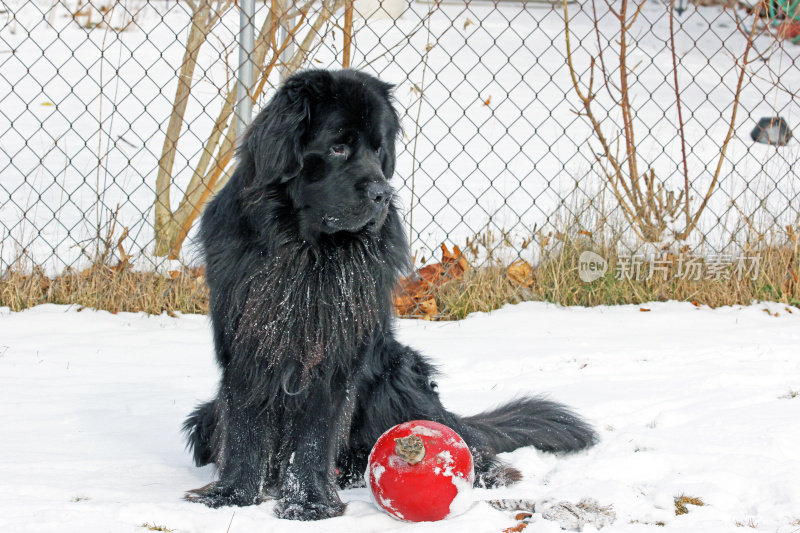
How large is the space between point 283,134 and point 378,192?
310 millimetres

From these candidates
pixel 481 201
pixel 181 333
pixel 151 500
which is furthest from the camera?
pixel 481 201

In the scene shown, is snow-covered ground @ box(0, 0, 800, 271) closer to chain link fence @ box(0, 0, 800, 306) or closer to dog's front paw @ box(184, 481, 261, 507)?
chain link fence @ box(0, 0, 800, 306)

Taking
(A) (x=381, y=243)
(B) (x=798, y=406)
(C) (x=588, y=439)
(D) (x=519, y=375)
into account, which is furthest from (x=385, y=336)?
(B) (x=798, y=406)

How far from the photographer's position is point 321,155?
2.37 meters

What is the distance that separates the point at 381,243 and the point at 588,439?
987 millimetres

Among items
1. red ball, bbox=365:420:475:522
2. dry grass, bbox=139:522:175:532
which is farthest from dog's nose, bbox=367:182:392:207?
dry grass, bbox=139:522:175:532

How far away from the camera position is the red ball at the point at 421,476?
7.00ft

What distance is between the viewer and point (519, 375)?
3.69m

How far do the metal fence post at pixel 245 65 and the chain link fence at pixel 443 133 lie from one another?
6 centimetres

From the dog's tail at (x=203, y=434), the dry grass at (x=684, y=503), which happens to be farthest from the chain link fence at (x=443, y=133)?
the dry grass at (x=684, y=503)

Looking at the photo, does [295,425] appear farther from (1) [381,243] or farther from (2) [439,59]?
(2) [439,59]

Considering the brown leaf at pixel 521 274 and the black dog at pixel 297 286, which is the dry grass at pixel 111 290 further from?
the black dog at pixel 297 286

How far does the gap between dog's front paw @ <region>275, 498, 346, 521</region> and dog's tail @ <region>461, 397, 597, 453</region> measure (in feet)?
1.95

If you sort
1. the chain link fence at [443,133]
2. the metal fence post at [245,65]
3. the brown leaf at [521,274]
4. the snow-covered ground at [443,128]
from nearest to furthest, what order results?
the metal fence post at [245,65] → the chain link fence at [443,133] → the brown leaf at [521,274] → the snow-covered ground at [443,128]
